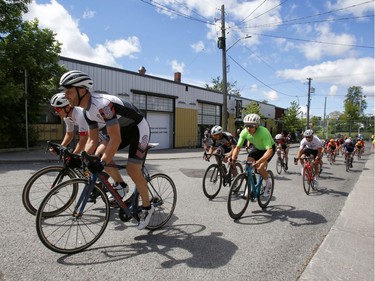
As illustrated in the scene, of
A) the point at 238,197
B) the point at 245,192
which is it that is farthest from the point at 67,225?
the point at 245,192

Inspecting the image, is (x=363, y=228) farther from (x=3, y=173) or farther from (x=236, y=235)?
(x=3, y=173)

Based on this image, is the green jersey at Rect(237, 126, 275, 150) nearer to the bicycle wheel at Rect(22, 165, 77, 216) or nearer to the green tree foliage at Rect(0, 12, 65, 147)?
the bicycle wheel at Rect(22, 165, 77, 216)

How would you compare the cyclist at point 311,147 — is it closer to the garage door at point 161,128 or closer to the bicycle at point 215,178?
the bicycle at point 215,178

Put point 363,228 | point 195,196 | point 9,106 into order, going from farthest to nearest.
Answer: point 9,106 < point 195,196 < point 363,228

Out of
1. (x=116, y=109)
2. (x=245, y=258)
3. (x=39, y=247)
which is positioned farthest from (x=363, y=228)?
(x=39, y=247)

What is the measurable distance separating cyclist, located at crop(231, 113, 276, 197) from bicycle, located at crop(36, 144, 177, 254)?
1827mm

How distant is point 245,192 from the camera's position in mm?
5199

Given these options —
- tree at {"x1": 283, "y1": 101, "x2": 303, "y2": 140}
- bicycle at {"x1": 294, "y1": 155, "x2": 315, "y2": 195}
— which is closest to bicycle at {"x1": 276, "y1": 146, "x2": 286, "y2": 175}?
bicycle at {"x1": 294, "y1": 155, "x2": 315, "y2": 195}

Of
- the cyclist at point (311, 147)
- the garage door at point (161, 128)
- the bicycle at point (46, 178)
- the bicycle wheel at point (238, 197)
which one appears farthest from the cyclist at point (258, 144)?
the garage door at point (161, 128)

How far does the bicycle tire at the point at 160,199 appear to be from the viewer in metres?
4.18

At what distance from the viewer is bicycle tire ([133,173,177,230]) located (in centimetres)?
418

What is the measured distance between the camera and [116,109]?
3469mm

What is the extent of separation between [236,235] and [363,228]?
2292 millimetres

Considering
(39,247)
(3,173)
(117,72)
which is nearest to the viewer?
(39,247)
